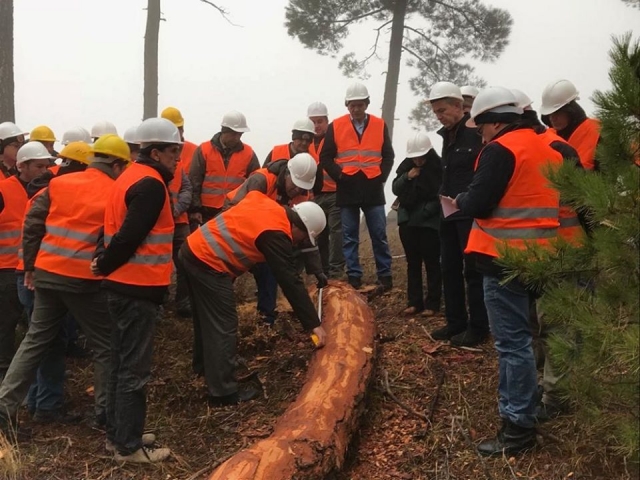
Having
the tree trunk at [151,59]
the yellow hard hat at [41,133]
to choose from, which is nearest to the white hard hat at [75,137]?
the yellow hard hat at [41,133]

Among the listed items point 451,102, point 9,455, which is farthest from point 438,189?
point 9,455

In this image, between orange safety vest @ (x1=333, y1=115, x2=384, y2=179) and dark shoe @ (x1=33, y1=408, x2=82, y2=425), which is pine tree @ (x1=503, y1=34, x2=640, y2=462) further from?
orange safety vest @ (x1=333, y1=115, x2=384, y2=179)

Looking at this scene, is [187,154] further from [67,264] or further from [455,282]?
[455,282]

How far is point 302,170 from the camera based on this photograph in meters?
4.79

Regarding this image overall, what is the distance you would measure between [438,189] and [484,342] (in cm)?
149

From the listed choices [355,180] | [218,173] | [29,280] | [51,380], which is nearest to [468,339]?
[355,180]

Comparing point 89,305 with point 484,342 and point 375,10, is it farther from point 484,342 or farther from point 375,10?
point 375,10

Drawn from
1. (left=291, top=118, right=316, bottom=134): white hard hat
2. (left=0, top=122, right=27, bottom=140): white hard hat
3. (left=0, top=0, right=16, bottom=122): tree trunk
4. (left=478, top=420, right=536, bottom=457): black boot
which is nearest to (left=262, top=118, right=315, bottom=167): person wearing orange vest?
(left=291, top=118, right=316, bottom=134): white hard hat

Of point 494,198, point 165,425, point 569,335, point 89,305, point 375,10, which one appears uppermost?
A: point 375,10

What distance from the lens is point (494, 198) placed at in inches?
133

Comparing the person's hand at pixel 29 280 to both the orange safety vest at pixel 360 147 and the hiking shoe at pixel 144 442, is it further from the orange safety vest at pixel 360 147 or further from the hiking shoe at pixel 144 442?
the orange safety vest at pixel 360 147

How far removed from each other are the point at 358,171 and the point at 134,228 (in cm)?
347

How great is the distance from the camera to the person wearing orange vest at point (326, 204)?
7074 mm

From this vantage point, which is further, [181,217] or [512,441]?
[181,217]
